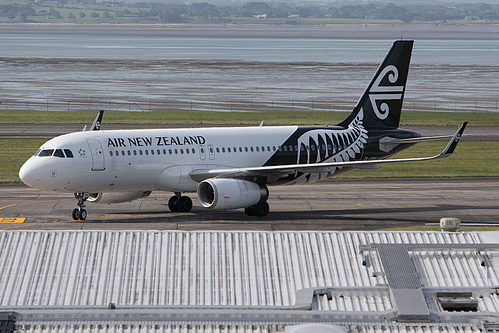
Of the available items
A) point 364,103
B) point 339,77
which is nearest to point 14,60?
point 339,77

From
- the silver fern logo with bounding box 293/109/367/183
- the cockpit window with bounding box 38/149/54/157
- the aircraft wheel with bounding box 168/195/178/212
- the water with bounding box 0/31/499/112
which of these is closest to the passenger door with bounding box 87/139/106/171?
the cockpit window with bounding box 38/149/54/157

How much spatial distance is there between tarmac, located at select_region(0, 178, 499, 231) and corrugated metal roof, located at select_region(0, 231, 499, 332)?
1731 centimetres

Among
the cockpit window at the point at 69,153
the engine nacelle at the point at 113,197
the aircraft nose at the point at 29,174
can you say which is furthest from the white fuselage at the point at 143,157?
the engine nacelle at the point at 113,197

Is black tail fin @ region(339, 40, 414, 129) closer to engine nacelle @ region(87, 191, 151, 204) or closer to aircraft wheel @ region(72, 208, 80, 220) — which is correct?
engine nacelle @ region(87, 191, 151, 204)

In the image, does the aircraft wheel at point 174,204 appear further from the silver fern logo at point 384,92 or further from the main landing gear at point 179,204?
the silver fern logo at point 384,92

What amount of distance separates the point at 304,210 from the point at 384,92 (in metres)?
9.38

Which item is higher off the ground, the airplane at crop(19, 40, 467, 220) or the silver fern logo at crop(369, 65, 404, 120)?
the silver fern logo at crop(369, 65, 404, 120)

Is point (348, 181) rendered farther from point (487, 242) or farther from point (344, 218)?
point (487, 242)

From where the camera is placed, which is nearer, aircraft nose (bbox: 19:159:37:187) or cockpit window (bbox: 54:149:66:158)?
aircraft nose (bbox: 19:159:37:187)

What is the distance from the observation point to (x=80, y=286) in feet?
60.3

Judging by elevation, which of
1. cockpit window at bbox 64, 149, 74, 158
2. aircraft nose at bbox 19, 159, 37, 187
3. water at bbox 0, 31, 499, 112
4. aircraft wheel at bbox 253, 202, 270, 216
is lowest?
aircraft wheel at bbox 253, 202, 270, 216

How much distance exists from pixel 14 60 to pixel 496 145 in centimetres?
14183

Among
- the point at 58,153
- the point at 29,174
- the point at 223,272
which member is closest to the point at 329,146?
the point at 58,153

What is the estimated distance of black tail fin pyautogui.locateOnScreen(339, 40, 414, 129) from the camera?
155 feet
